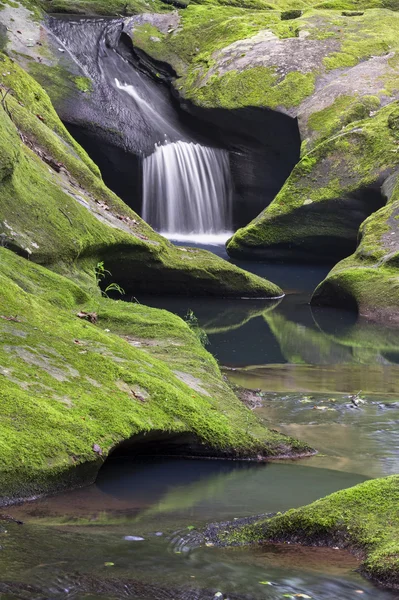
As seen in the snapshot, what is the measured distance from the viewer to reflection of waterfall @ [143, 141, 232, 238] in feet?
79.6

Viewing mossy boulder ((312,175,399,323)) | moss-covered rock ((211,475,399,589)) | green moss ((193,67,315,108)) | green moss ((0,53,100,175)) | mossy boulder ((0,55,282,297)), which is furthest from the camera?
green moss ((193,67,315,108))

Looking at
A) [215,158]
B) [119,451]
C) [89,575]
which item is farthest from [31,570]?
[215,158]

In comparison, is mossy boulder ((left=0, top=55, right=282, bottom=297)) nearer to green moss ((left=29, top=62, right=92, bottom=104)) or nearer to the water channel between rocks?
the water channel between rocks

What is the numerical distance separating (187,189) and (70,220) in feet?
42.6

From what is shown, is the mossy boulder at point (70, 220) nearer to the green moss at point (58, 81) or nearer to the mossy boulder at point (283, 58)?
the green moss at point (58, 81)

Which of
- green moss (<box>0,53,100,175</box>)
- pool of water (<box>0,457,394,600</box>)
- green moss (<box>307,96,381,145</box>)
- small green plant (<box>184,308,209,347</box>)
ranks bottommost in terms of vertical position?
pool of water (<box>0,457,394,600</box>)

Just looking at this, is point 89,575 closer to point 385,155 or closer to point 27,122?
point 27,122

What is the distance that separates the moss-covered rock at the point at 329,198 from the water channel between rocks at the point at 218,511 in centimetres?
978

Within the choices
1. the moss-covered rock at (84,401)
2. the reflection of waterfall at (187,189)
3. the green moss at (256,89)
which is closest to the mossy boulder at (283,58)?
the green moss at (256,89)

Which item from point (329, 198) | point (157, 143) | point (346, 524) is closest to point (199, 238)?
point (157, 143)

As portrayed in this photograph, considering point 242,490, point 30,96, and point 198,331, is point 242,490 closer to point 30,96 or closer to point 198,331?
point 198,331

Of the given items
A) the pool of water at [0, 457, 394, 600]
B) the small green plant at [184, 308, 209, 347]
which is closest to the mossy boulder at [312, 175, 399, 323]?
the small green plant at [184, 308, 209, 347]

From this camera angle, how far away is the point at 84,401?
A: 566 centimetres

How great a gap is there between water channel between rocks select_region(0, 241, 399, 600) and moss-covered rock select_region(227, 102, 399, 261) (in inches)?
385
